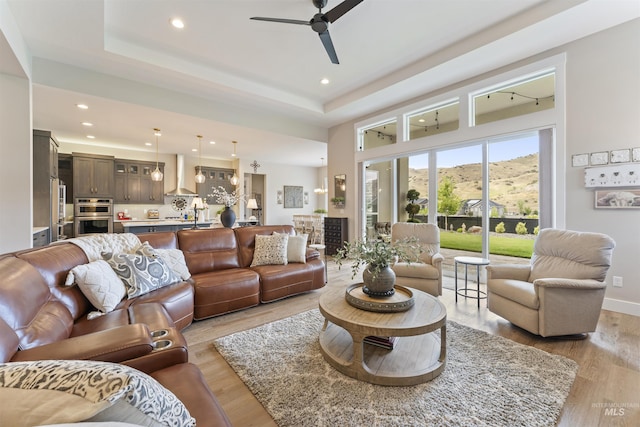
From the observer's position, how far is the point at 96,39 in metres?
3.20

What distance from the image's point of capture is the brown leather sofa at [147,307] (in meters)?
1.21

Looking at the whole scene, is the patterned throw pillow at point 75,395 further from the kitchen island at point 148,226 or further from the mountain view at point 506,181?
the kitchen island at point 148,226

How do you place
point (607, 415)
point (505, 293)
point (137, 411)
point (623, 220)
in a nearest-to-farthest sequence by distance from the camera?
point (137, 411), point (607, 415), point (505, 293), point (623, 220)

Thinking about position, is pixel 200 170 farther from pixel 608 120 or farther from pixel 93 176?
pixel 608 120

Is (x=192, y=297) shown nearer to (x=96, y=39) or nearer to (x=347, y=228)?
(x=96, y=39)

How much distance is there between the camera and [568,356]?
2.24 meters

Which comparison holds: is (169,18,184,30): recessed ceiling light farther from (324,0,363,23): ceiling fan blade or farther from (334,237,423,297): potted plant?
(334,237,423,297): potted plant

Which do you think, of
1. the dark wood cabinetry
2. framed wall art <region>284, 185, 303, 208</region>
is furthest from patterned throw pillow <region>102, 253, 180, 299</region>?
framed wall art <region>284, 185, 303, 208</region>

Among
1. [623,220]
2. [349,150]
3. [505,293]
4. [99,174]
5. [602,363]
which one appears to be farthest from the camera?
[99,174]

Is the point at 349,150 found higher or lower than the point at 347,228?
higher

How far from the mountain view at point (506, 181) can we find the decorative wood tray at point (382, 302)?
9.42 feet

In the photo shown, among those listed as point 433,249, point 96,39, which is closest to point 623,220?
point 433,249

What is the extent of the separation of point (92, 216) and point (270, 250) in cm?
623

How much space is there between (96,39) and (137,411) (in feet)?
13.9
